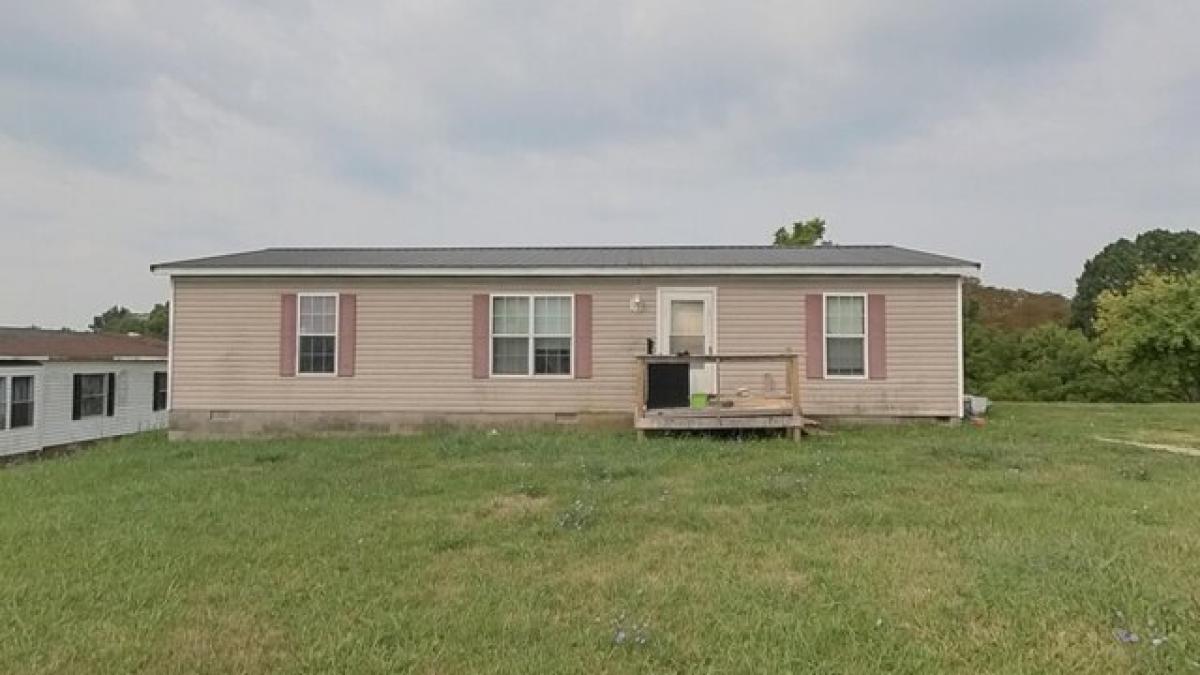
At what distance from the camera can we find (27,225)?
64.4ft

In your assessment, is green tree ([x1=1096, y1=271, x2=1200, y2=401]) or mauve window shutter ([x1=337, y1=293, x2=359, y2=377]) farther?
green tree ([x1=1096, y1=271, x2=1200, y2=401])

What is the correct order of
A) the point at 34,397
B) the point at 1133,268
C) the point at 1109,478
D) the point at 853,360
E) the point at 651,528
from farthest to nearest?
1. the point at 1133,268
2. the point at 34,397
3. the point at 853,360
4. the point at 1109,478
5. the point at 651,528

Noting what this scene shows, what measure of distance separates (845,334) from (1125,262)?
1394 inches

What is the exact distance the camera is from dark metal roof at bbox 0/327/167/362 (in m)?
18.0

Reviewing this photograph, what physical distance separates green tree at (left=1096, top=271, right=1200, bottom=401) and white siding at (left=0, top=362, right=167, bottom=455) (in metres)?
31.5

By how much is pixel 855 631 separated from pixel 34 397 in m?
20.9

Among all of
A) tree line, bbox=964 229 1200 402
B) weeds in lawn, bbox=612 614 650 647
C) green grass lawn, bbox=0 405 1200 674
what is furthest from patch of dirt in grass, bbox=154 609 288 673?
tree line, bbox=964 229 1200 402

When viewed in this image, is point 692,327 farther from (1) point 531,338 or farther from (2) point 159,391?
(2) point 159,391

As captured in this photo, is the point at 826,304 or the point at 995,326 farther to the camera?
the point at 995,326

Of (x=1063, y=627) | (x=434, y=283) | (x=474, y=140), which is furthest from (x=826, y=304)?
(x=474, y=140)

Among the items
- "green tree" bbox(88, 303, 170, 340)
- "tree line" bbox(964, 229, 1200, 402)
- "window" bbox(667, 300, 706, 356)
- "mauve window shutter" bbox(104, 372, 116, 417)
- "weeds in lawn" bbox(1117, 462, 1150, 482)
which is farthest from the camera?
"green tree" bbox(88, 303, 170, 340)

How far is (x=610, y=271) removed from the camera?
11164 mm

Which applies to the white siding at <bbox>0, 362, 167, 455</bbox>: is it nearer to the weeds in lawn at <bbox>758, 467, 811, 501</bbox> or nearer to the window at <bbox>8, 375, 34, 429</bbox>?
the window at <bbox>8, 375, 34, 429</bbox>

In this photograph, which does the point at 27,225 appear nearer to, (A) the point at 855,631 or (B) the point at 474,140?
(B) the point at 474,140
